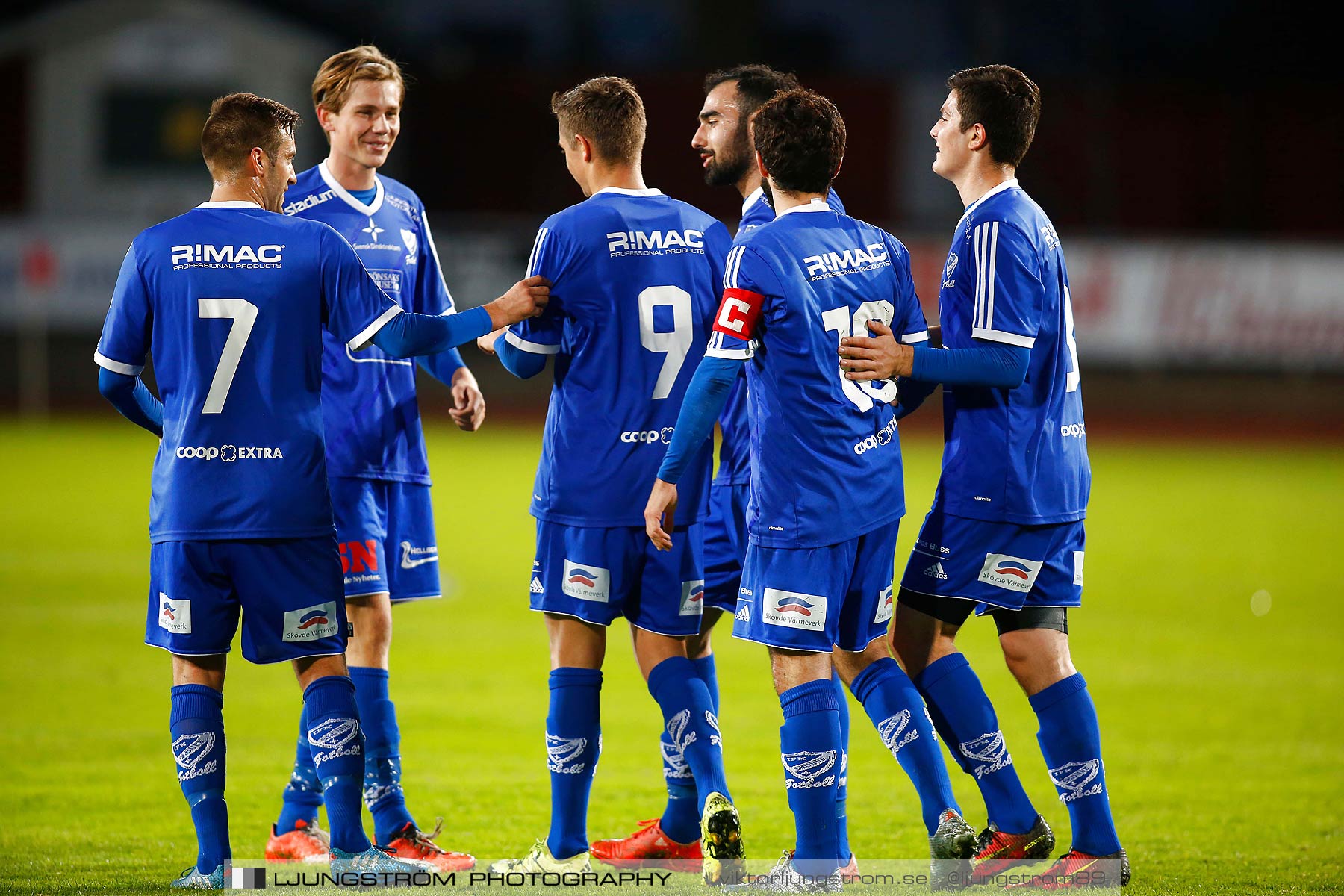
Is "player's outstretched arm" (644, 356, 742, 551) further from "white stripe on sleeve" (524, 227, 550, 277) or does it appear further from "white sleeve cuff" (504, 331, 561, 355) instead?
"white stripe on sleeve" (524, 227, 550, 277)

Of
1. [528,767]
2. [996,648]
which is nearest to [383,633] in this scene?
[528,767]

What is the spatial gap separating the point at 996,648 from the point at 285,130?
622 centimetres

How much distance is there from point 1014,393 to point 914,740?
111 centimetres

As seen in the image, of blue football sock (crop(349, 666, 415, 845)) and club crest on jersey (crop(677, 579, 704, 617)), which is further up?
club crest on jersey (crop(677, 579, 704, 617))

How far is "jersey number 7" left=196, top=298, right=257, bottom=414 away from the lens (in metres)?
4.11

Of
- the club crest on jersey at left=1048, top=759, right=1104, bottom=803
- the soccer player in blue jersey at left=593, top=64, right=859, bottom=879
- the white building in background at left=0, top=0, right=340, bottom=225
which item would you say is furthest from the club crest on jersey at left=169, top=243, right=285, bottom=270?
the white building in background at left=0, top=0, right=340, bottom=225

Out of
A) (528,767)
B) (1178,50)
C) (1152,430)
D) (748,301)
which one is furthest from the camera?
(1178,50)

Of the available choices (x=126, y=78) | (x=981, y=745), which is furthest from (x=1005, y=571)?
(x=126, y=78)

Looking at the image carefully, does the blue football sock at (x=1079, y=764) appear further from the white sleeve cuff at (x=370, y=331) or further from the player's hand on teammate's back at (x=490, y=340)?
the white sleeve cuff at (x=370, y=331)

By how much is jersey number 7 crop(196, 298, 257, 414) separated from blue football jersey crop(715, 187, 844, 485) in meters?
1.56

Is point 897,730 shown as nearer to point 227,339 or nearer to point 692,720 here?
point 692,720

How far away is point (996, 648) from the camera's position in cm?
909

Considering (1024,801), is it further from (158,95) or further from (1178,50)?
(1178,50)

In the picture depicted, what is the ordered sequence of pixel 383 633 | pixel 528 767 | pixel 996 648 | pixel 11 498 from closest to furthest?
pixel 383 633 < pixel 528 767 < pixel 996 648 < pixel 11 498
